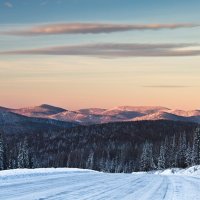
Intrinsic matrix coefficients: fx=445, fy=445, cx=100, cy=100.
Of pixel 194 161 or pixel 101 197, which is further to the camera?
pixel 194 161

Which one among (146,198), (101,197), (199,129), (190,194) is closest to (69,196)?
(101,197)

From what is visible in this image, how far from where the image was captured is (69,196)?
15.4 meters

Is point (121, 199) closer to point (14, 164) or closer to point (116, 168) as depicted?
point (14, 164)

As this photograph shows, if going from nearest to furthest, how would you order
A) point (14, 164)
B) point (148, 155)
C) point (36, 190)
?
point (36, 190)
point (14, 164)
point (148, 155)

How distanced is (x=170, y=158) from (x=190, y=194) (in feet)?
372

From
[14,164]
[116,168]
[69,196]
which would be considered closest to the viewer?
[69,196]

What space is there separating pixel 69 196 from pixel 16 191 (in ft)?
6.45

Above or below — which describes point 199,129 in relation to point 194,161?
above

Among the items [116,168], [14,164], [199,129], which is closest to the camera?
[14,164]

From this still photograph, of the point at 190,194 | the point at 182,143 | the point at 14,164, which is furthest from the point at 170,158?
the point at 190,194

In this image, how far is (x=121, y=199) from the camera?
615 inches

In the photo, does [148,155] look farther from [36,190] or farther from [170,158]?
[36,190]

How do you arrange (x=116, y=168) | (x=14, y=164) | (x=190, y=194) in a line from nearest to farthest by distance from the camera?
(x=190, y=194), (x=14, y=164), (x=116, y=168)

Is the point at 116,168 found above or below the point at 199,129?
below
